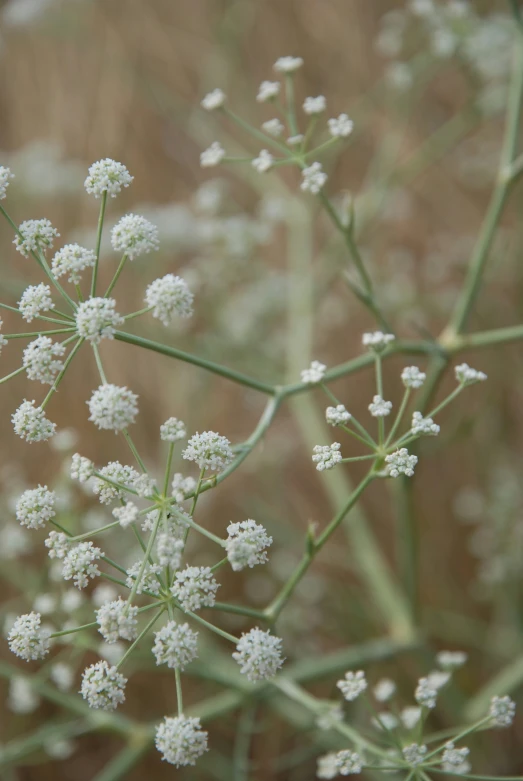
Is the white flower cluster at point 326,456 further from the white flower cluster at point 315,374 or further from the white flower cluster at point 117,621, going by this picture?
the white flower cluster at point 117,621

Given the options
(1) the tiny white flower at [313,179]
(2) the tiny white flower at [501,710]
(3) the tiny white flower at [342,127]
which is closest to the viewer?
(2) the tiny white flower at [501,710]

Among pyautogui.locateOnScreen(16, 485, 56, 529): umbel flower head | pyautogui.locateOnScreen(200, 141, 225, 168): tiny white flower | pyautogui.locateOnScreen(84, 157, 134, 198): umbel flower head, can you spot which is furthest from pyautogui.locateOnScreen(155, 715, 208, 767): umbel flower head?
pyautogui.locateOnScreen(200, 141, 225, 168): tiny white flower

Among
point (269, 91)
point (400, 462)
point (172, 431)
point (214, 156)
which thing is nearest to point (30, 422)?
point (172, 431)

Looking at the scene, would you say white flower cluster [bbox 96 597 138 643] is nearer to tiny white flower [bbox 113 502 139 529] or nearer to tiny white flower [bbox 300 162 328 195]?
tiny white flower [bbox 113 502 139 529]

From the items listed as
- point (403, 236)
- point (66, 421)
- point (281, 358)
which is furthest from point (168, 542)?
point (403, 236)

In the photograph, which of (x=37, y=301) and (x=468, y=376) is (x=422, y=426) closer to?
(x=468, y=376)

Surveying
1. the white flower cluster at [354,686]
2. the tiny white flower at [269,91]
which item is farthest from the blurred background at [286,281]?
the white flower cluster at [354,686]
